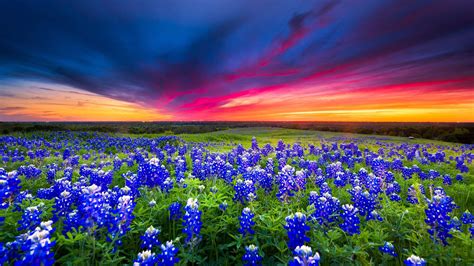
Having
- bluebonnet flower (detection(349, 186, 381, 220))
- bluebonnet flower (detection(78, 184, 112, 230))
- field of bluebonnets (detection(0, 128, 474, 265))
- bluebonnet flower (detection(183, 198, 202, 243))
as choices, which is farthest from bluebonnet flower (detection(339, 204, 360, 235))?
bluebonnet flower (detection(78, 184, 112, 230))

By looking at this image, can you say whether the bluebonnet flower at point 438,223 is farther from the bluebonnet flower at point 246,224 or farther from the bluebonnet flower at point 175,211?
the bluebonnet flower at point 175,211

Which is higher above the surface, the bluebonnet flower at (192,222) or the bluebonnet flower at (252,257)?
the bluebonnet flower at (192,222)

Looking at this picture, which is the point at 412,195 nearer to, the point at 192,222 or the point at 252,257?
the point at 252,257

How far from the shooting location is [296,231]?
9.21ft

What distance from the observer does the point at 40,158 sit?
891 cm

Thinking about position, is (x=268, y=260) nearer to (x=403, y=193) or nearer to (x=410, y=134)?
(x=403, y=193)

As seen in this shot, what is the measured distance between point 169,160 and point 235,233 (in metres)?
5.62

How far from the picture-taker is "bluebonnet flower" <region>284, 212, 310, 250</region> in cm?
276

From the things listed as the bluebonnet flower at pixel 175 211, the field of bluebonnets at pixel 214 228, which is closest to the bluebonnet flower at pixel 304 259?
the field of bluebonnets at pixel 214 228

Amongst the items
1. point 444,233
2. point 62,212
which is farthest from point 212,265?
point 444,233

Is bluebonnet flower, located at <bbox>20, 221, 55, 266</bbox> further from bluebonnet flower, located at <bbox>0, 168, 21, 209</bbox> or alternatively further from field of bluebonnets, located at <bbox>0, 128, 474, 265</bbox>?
bluebonnet flower, located at <bbox>0, 168, 21, 209</bbox>

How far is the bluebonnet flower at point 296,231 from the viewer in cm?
276

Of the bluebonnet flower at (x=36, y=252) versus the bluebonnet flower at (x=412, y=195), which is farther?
the bluebonnet flower at (x=412, y=195)

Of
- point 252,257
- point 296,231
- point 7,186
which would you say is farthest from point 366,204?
point 7,186
